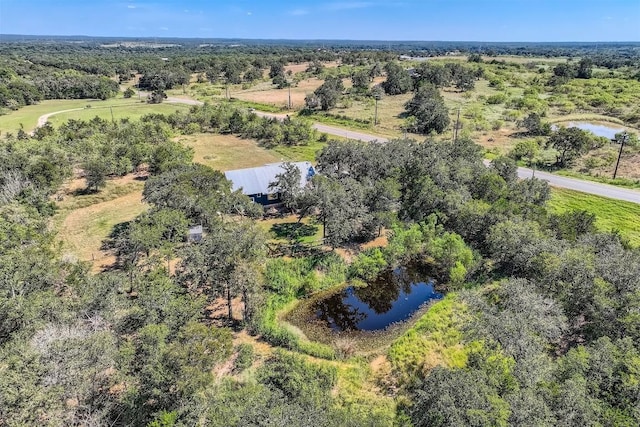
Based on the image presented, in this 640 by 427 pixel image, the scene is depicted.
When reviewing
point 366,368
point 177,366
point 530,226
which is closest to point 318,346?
point 366,368

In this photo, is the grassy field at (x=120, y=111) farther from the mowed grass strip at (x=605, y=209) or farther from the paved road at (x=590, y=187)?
the mowed grass strip at (x=605, y=209)

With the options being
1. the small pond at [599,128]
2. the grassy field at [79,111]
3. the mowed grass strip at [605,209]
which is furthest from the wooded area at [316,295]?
the small pond at [599,128]

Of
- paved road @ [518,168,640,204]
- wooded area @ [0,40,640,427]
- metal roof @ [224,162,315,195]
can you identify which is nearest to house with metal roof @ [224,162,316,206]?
metal roof @ [224,162,315,195]

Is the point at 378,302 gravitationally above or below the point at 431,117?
below

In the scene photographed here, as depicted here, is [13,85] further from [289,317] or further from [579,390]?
[579,390]

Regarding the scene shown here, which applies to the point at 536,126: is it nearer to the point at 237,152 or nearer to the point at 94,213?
the point at 237,152

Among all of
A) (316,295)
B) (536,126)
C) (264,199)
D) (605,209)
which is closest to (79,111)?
(264,199)
